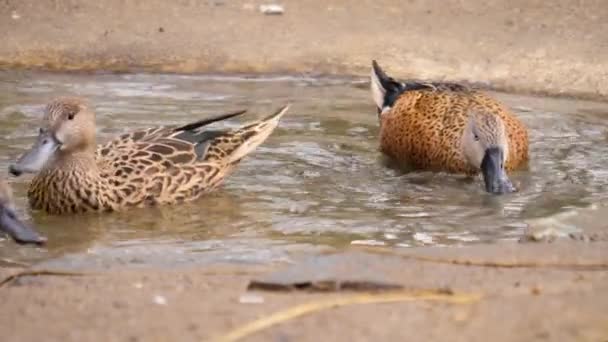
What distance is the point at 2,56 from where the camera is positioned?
10672 millimetres

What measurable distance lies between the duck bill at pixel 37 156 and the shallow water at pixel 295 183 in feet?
0.99

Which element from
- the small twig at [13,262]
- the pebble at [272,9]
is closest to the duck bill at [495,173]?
the small twig at [13,262]

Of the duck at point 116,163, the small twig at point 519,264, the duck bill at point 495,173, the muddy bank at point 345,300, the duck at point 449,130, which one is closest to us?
the muddy bank at point 345,300

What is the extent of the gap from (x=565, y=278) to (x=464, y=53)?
6.19 m

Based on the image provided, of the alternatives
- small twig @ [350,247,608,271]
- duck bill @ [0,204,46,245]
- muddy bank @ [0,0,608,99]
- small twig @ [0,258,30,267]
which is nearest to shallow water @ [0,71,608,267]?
small twig @ [0,258,30,267]

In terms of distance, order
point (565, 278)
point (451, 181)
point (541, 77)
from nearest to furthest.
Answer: point (565, 278), point (451, 181), point (541, 77)

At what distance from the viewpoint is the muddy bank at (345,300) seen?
164 inches

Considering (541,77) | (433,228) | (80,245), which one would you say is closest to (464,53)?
(541,77)

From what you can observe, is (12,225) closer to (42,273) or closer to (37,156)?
(42,273)

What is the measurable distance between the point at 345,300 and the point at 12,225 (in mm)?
1835

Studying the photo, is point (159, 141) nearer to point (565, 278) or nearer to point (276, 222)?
point (276, 222)

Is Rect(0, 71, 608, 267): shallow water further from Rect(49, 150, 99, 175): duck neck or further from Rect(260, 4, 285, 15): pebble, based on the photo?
Rect(260, 4, 285, 15): pebble

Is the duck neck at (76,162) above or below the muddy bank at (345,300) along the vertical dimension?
below

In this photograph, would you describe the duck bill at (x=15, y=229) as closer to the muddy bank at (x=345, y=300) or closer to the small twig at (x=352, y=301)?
the muddy bank at (x=345, y=300)
